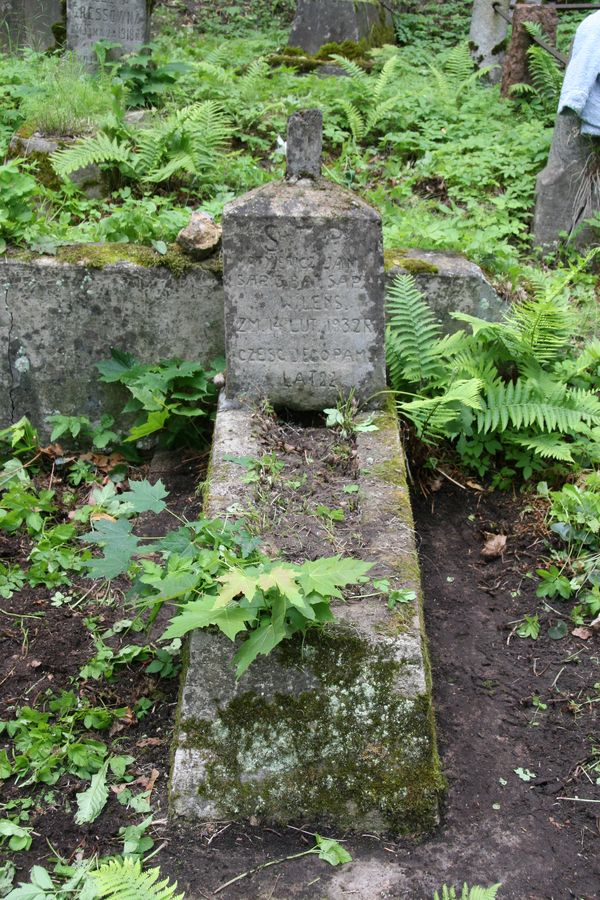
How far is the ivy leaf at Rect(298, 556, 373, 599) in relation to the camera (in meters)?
2.91

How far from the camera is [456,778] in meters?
3.19

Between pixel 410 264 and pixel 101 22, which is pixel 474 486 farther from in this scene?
pixel 101 22

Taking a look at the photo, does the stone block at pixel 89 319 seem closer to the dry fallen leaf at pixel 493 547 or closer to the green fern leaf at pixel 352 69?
the dry fallen leaf at pixel 493 547

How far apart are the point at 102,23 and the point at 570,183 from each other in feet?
14.5

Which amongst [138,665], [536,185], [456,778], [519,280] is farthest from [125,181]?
[456,778]

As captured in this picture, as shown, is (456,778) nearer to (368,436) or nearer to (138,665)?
(138,665)

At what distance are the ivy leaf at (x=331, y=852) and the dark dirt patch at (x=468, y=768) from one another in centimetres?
3

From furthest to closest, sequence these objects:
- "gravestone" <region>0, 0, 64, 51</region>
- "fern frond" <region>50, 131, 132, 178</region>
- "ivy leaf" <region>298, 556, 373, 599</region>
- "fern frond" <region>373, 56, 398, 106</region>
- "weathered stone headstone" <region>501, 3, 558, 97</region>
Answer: "gravestone" <region>0, 0, 64, 51</region> < "weathered stone headstone" <region>501, 3, 558, 97</region> < "fern frond" <region>373, 56, 398, 106</region> < "fern frond" <region>50, 131, 132, 178</region> < "ivy leaf" <region>298, 556, 373, 599</region>

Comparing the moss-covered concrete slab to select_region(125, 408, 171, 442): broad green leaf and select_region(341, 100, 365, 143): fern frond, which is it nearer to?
select_region(125, 408, 171, 442): broad green leaf

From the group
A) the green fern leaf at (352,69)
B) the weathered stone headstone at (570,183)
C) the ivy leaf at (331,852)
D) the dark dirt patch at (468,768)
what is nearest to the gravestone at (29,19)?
the green fern leaf at (352,69)

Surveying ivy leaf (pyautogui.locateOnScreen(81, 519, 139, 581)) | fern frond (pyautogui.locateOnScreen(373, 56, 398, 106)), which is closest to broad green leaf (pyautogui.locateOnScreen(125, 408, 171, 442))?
ivy leaf (pyautogui.locateOnScreen(81, 519, 139, 581))

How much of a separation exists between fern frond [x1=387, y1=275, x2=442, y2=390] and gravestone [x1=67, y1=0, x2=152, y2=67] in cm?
463

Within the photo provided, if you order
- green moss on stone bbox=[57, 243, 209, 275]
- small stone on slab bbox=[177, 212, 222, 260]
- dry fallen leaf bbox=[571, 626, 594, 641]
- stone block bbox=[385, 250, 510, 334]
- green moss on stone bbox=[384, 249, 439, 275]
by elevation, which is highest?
small stone on slab bbox=[177, 212, 222, 260]

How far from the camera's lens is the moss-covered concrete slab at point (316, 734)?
295 centimetres
